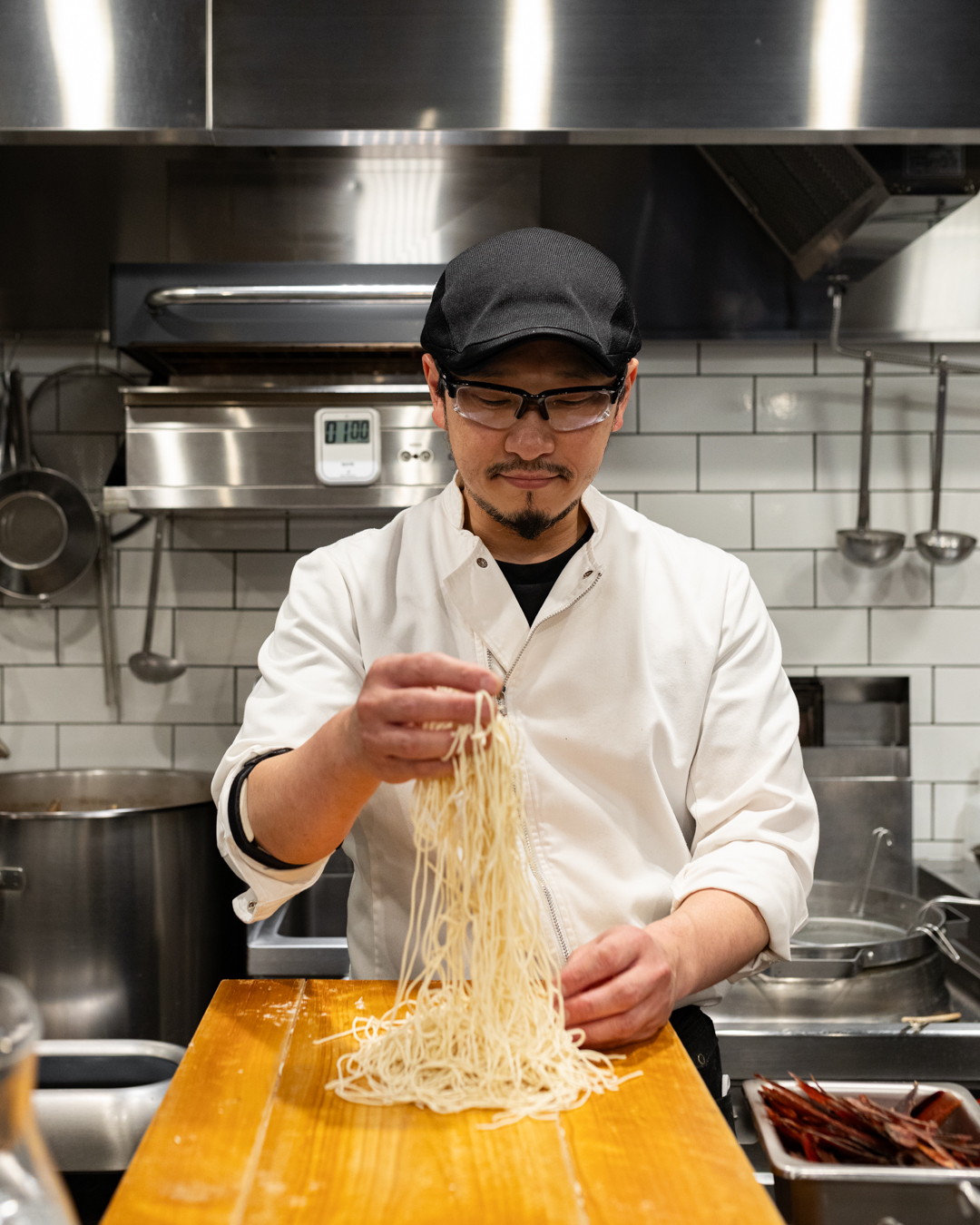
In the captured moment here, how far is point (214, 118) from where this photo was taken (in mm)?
1979

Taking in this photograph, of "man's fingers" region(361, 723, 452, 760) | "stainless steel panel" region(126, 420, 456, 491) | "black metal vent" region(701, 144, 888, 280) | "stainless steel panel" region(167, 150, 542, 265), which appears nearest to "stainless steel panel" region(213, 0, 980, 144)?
"black metal vent" region(701, 144, 888, 280)

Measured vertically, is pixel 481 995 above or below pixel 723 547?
below

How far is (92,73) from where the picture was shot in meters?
1.99

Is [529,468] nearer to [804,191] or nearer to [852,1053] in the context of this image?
[852,1053]

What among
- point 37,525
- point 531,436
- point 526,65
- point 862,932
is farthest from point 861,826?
point 37,525

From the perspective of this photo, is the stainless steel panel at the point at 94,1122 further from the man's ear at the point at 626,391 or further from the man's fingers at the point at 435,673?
the man's ear at the point at 626,391

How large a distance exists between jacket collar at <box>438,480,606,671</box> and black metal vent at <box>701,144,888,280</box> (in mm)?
1114

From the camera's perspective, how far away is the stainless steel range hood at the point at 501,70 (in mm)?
1968

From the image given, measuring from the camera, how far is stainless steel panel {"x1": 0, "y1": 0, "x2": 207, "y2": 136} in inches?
78.2

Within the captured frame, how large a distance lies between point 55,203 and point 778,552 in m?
2.00

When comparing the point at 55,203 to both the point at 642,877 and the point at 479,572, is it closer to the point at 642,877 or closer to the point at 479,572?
the point at 479,572

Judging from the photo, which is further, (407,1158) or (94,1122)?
(94,1122)

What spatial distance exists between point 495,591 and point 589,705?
0.68 ft

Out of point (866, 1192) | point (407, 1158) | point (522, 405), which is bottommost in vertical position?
point (866, 1192)
